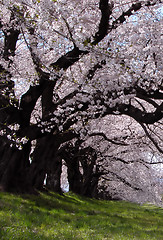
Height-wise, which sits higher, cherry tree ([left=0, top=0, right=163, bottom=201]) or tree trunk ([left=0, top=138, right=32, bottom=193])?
cherry tree ([left=0, top=0, right=163, bottom=201])

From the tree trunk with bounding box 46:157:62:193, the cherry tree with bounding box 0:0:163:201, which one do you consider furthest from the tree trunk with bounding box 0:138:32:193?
the tree trunk with bounding box 46:157:62:193

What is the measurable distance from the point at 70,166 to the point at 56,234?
20518 mm

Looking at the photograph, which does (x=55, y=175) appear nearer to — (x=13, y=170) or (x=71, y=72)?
(x=13, y=170)

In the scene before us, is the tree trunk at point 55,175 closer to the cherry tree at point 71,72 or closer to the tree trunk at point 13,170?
the cherry tree at point 71,72

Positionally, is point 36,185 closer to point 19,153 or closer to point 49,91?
point 19,153

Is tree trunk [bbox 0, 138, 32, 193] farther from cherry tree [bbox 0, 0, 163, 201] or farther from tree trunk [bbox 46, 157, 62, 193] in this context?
tree trunk [bbox 46, 157, 62, 193]

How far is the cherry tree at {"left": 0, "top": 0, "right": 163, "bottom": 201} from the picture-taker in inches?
343

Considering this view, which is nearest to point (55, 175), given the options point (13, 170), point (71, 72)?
point (13, 170)

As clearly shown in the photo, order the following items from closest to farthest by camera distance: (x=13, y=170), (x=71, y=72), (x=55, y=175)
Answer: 1. (x=71, y=72)
2. (x=13, y=170)
3. (x=55, y=175)

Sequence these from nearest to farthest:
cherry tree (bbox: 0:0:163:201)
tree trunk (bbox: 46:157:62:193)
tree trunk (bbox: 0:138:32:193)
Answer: cherry tree (bbox: 0:0:163:201) → tree trunk (bbox: 0:138:32:193) → tree trunk (bbox: 46:157:62:193)

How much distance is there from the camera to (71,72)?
11992 mm

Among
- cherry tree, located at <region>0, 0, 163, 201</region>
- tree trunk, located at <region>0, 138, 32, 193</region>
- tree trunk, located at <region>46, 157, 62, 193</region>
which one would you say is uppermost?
cherry tree, located at <region>0, 0, 163, 201</region>

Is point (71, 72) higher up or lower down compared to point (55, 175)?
higher up

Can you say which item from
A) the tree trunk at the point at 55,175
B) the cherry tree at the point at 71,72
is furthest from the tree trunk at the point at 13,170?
the tree trunk at the point at 55,175
